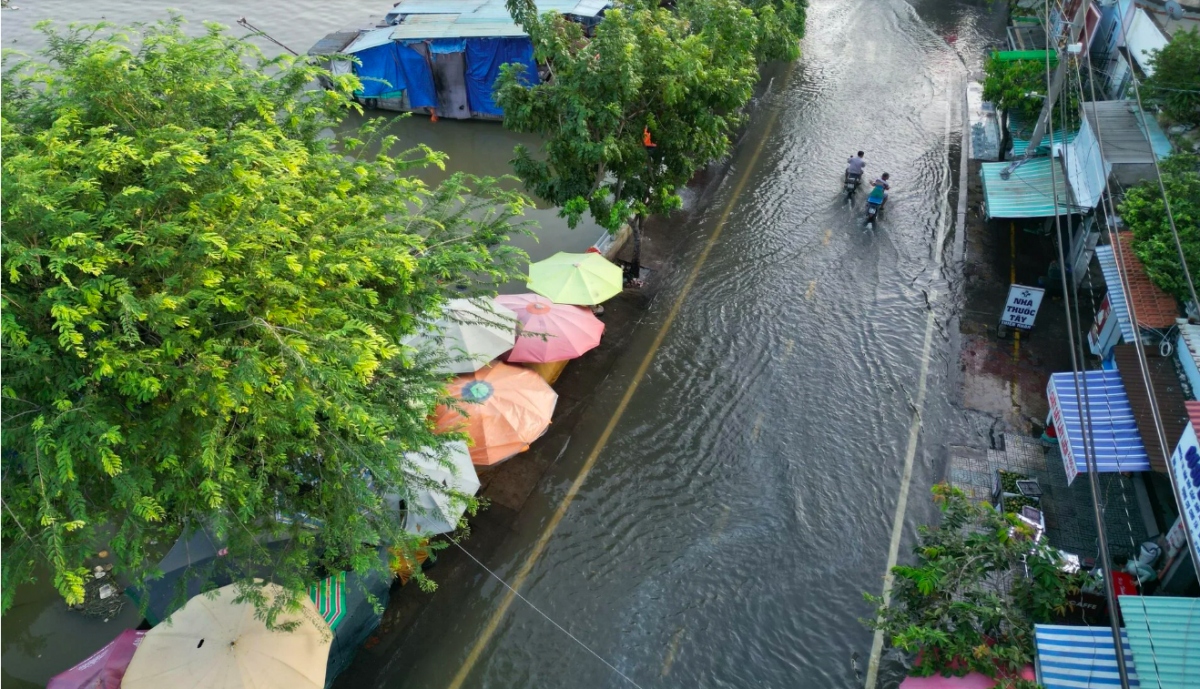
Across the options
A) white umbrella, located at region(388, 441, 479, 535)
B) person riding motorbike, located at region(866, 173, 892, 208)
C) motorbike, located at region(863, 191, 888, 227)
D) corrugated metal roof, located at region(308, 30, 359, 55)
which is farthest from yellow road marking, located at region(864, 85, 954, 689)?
corrugated metal roof, located at region(308, 30, 359, 55)

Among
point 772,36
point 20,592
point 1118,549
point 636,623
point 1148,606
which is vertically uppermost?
point 772,36

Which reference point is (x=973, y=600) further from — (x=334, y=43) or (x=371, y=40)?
(x=334, y=43)

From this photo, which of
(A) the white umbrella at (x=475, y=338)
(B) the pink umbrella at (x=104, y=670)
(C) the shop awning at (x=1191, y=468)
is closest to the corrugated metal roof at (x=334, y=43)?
(A) the white umbrella at (x=475, y=338)

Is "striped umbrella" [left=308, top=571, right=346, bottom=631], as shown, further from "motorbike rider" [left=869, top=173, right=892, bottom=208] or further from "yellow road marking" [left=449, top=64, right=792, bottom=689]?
"motorbike rider" [left=869, top=173, right=892, bottom=208]

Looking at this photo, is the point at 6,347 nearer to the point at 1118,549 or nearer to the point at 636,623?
the point at 636,623

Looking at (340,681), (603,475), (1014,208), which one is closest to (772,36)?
(1014,208)

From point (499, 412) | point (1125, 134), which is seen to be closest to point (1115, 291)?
point (1125, 134)
